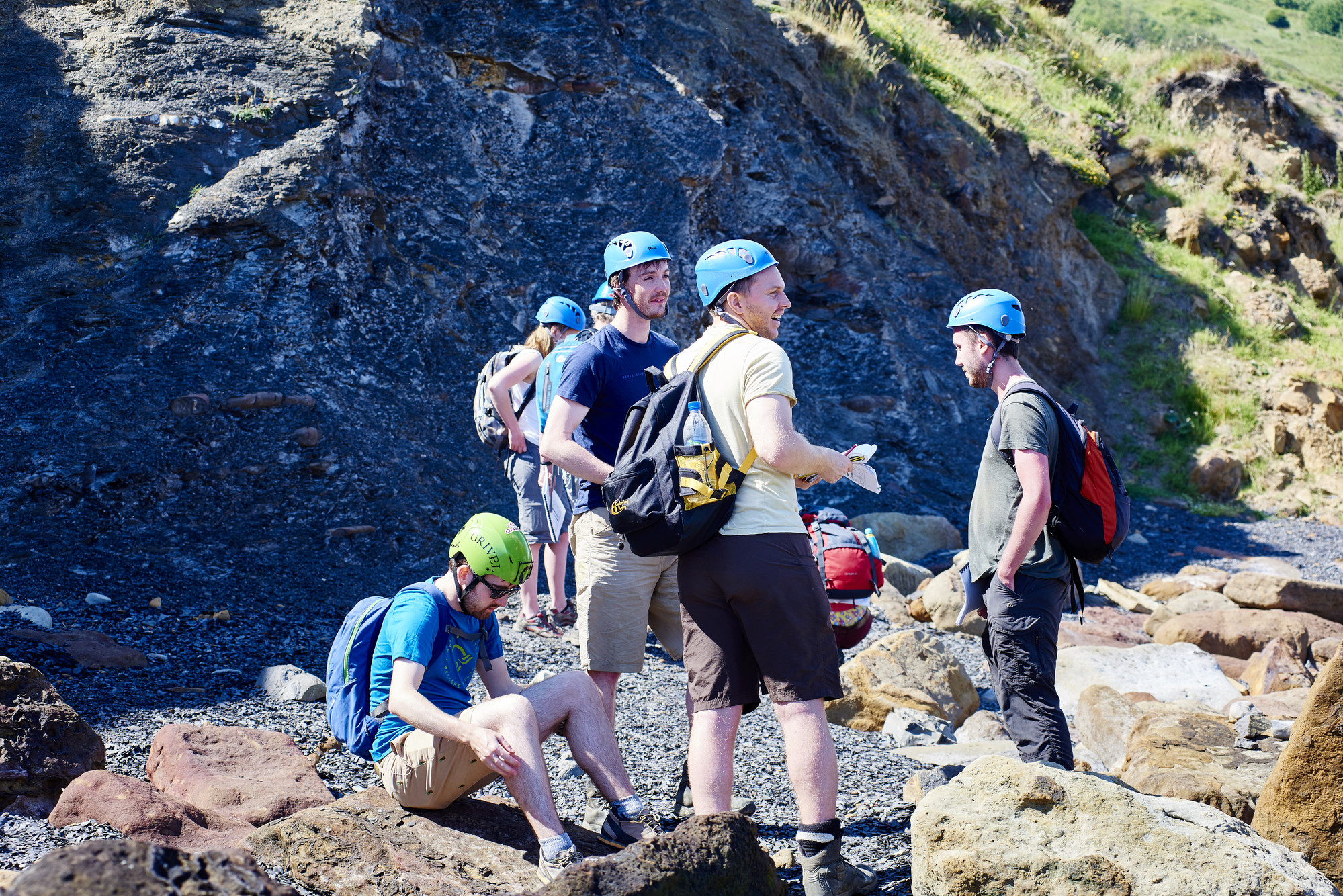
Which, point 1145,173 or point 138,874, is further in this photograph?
point 1145,173

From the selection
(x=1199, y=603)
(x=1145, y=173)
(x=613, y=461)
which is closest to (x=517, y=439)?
(x=613, y=461)

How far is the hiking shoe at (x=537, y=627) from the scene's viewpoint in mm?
6452

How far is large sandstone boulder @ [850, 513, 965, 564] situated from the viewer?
10.1 m

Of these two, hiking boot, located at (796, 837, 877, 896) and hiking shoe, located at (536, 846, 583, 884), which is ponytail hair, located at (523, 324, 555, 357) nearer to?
hiking shoe, located at (536, 846, 583, 884)

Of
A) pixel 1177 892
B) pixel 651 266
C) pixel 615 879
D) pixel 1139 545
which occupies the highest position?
pixel 651 266

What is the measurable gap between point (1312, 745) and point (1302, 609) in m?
6.20

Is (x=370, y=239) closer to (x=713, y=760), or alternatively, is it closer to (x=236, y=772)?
(x=236, y=772)

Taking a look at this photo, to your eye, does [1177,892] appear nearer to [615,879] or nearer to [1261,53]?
[615,879]

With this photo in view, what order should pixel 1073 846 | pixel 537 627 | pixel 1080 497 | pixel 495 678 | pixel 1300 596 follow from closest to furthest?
1. pixel 1073 846
2. pixel 495 678
3. pixel 1080 497
4. pixel 537 627
5. pixel 1300 596

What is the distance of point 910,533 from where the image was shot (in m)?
10.2

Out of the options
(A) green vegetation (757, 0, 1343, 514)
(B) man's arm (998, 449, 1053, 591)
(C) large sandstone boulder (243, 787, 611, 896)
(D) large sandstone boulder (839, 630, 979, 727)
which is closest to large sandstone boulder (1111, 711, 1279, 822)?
(D) large sandstone boulder (839, 630, 979, 727)

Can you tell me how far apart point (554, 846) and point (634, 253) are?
2114 mm

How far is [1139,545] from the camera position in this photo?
11.6m

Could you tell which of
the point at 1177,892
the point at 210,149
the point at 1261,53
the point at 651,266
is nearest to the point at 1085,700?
the point at 1177,892
